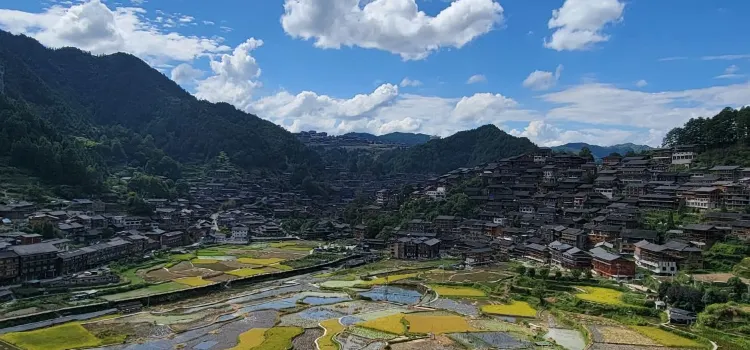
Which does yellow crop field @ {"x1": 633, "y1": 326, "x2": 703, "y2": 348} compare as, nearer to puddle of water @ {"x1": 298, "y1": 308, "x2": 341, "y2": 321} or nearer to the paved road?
puddle of water @ {"x1": 298, "y1": 308, "x2": 341, "y2": 321}

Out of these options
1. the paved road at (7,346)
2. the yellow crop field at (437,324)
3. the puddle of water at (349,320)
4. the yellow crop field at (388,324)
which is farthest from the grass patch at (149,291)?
the yellow crop field at (437,324)

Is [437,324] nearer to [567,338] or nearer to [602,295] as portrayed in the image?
[567,338]

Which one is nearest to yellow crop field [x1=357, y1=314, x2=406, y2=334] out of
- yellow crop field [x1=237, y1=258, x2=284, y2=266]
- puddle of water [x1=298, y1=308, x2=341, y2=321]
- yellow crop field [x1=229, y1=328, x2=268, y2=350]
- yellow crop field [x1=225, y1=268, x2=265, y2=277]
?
puddle of water [x1=298, y1=308, x2=341, y2=321]

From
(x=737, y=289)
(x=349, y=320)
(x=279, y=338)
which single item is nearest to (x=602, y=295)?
(x=737, y=289)

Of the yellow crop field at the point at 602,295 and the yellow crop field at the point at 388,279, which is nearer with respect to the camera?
the yellow crop field at the point at 602,295

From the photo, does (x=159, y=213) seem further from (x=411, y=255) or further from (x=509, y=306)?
(x=509, y=306)

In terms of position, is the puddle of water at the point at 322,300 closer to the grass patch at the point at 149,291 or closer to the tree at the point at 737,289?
the grass patch at the point at 149,291
